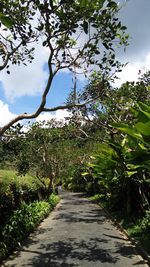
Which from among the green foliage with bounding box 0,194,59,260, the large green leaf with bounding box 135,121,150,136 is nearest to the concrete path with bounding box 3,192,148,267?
the green foliage with bounding box 0,194,59,260

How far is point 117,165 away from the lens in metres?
18.6

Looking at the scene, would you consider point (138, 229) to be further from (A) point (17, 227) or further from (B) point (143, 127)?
(B) point (143, 127)

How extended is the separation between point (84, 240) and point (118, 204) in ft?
31.9

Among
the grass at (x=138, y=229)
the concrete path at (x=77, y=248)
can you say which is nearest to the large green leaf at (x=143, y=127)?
the concrete path at (x=77, y=248)

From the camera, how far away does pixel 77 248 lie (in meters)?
13.6

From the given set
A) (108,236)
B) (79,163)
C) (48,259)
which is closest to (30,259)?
(48,259)

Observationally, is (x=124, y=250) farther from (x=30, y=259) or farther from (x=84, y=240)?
(x=30, y=259)

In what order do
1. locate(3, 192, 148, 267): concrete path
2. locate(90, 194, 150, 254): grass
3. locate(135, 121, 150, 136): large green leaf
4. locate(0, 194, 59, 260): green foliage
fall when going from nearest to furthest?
1. locate(135, 121, 150, 136): large green leaf
2. locate(3, 192, 148, 267): concrete path
3. locate(0, 194, 59, 260): green foliage
4. locate(90, 194, 150, 254): grass

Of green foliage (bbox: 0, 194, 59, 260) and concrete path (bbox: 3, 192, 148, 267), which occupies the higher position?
green foliage (bbox: 0, 194, 59, 260)

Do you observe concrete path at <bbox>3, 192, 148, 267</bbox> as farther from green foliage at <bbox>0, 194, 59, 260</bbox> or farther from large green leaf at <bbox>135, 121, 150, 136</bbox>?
large green leaf at <bbox>135, 121, 150, 136</bbox>

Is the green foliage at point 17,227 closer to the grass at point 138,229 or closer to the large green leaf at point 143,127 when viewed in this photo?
the grass at point 138,229

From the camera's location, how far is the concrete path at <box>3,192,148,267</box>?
11.6 m

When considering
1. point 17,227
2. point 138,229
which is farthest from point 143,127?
point 138,229

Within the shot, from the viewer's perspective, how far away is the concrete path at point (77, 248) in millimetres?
11595
